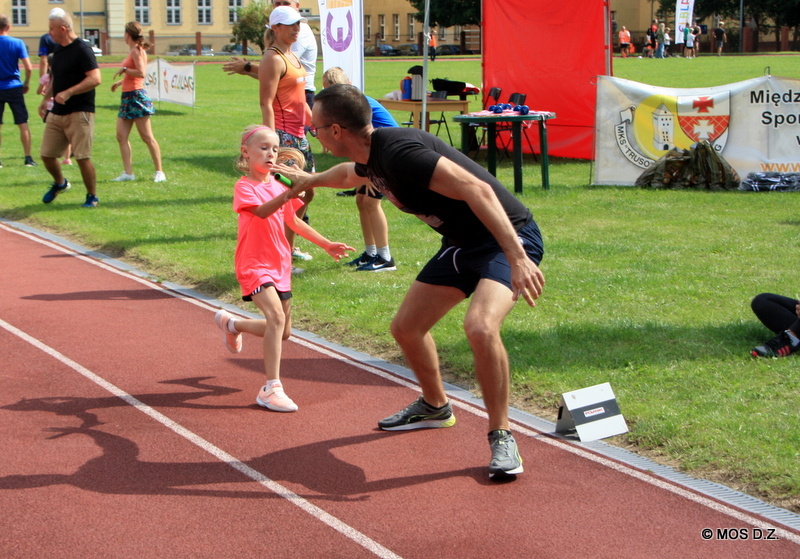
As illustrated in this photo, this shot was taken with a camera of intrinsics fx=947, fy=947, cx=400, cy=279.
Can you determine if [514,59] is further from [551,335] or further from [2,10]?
[2,10]

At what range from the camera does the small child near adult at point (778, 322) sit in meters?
6.35

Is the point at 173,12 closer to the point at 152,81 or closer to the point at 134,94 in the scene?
the point at 152,81

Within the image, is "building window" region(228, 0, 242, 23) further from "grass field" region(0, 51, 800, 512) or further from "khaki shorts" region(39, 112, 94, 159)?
"khaki shorts" region(39, 112, 94, 159)

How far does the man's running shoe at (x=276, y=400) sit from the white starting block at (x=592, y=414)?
1.63 metres

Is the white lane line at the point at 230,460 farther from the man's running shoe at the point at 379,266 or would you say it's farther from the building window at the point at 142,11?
the building window at the point at 142,11

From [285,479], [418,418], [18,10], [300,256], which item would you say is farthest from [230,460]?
[18,10]

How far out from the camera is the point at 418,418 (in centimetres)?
547

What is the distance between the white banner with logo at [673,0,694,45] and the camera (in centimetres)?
5025

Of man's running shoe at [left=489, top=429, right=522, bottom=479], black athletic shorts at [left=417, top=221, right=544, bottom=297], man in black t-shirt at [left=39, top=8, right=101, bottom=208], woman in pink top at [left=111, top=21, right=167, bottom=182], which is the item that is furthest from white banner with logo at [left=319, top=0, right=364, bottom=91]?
man's running shoe at [left=489, top=429, right=522, bottom=479]

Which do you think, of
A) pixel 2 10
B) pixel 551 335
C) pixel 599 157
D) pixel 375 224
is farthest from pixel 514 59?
pixel 2 10

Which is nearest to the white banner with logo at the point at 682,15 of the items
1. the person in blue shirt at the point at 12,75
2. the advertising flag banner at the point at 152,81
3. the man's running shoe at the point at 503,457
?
the advertising flag banner at the point at 152,81

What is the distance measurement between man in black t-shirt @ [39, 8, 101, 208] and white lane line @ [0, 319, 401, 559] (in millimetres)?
5478

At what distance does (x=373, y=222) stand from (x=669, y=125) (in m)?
6.70

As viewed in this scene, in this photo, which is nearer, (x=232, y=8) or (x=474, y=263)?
(x=474, y=263)
